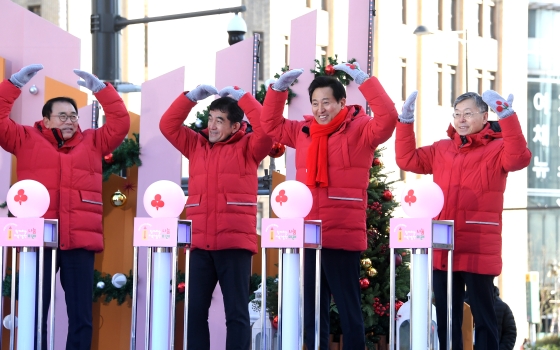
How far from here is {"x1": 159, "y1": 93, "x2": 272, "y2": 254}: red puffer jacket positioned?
23.0 feet

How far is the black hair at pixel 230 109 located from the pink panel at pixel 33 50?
6.67 ft

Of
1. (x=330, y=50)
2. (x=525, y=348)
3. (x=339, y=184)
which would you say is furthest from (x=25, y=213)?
(x=330, y=50)

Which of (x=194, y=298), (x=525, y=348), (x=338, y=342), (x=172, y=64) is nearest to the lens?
(x=194, y=298)

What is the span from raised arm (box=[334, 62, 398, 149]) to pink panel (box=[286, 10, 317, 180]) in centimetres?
166

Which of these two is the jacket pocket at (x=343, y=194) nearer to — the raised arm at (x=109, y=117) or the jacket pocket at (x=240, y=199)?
the jacket pocket at (x=240, y=199)

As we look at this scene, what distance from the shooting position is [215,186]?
7.10 meters

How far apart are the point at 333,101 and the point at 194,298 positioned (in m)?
1.50

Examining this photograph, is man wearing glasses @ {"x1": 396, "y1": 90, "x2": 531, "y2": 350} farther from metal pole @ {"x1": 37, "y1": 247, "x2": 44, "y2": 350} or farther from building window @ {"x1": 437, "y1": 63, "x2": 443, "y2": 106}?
building window @ {"x1": 437, "y1": 63, "x2": 443, "y2": 106}

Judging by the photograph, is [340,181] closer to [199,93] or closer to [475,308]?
[475,308]

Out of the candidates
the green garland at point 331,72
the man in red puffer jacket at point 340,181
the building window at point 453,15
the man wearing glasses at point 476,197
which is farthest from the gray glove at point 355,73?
the building window at point 453,15

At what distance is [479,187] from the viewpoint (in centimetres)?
661

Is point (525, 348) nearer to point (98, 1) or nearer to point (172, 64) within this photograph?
point (98, 1)

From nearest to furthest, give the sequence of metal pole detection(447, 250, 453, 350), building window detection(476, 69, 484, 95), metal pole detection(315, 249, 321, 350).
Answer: metal pole detection(447, 250, 453, 350) < metal pole detection(315, 249, 321, 350) < building window detection(476, 69, 484, 95)

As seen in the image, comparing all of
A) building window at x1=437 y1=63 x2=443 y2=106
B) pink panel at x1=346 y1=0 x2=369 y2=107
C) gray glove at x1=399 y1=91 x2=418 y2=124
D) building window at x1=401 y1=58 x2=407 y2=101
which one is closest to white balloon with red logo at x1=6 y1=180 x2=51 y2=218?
gray glove at x1=399 y1=91 x2=418 y2=124
